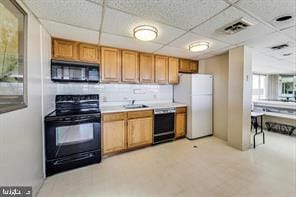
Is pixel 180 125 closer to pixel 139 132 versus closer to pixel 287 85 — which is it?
pixel 139 132

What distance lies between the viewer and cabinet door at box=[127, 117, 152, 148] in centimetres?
325

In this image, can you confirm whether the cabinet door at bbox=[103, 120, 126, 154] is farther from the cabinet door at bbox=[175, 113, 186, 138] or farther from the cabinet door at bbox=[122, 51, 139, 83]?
the cabinet door at bbox=[175, 113, 186, 138]

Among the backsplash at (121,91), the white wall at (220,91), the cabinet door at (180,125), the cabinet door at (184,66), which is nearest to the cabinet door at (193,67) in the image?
the cabinet door at (184,66)

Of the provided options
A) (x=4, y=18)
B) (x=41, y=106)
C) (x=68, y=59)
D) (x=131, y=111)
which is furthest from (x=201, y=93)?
(x=4, y=18)

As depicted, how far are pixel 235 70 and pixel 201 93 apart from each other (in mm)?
989

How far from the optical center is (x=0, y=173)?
118 cm

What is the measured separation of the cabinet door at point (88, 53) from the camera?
9.69 ft

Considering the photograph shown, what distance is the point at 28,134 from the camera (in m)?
1.73

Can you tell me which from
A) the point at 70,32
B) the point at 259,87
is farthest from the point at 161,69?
the point at 259,87

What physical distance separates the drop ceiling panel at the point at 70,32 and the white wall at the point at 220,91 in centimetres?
310

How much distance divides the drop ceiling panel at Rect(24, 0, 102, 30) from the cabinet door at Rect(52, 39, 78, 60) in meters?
0.76

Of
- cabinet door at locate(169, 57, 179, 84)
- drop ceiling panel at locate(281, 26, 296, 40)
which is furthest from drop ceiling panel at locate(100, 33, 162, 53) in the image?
drop ceiling panel at locate(281, 26, 296, 40)

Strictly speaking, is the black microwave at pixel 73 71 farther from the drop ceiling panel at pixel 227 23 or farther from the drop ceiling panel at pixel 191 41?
the drop ceiling panel at pixel 227 23

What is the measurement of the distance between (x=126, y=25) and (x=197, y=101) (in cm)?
266
